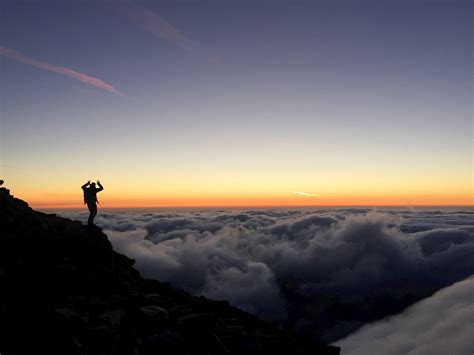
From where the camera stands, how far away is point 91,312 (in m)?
11.8

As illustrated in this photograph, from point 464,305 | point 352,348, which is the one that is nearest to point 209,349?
point 352,348

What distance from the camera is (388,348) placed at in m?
156

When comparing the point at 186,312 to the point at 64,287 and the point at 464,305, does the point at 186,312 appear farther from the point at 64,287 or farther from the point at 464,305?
the point at 464,305

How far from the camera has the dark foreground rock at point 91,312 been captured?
33.7ft

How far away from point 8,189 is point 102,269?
347 inches

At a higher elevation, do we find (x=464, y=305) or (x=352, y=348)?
(x=464, y=305)

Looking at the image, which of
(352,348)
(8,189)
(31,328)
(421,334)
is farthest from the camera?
(421,334)

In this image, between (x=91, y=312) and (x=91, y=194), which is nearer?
(x=91, y=312)

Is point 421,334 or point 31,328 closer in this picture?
point 31,328

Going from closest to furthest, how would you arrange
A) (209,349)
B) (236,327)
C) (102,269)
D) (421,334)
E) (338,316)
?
1. (209,349)
2. (236,327)
3. (102,269)
4. (421,334)
5. (338,316)

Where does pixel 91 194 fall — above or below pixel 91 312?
above

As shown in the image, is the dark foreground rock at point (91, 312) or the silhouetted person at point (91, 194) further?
the silhouetted person at point (91, 194)

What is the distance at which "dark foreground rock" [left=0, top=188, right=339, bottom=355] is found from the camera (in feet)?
33.7

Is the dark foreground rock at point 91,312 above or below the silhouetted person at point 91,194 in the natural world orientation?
below
